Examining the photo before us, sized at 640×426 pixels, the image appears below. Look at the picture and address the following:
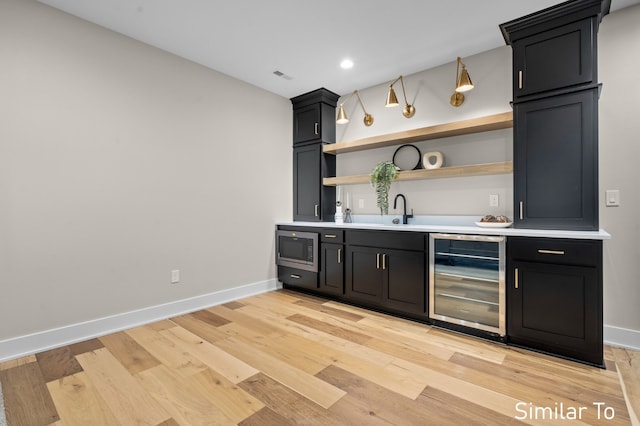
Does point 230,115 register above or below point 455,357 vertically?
above

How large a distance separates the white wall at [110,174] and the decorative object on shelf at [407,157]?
5.72 feet

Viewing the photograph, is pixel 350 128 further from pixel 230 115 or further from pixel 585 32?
pixel 585 32

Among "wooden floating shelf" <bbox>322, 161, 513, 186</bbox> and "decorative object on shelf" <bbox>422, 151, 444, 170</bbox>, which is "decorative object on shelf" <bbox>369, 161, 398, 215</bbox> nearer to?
"wooden floating shelf" <bbox>322, 161, 513, 186</bbox>

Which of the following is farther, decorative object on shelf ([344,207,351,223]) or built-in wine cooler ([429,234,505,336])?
decorative object on shelf ([344,207,351,223])

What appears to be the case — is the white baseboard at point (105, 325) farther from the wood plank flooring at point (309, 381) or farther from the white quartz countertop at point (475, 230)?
the white quartz countertop at point (475, 230)

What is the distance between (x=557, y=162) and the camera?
2459mm

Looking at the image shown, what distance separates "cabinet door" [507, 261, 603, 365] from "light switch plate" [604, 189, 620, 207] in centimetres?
72

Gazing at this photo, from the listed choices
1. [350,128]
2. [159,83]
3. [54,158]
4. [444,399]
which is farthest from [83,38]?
[444,399]

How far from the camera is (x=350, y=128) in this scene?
4.19m

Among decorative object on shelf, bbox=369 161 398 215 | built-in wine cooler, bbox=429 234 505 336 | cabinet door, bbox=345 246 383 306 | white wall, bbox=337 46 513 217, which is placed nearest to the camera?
built-in wine cooler, bbox=429 234 505 336

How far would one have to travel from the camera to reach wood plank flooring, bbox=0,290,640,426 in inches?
64.7

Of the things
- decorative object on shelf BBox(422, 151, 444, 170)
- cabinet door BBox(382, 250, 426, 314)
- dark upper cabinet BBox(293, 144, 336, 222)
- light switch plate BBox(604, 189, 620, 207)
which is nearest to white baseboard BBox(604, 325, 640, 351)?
light switch plate BBox(604, 189, 620, 207)

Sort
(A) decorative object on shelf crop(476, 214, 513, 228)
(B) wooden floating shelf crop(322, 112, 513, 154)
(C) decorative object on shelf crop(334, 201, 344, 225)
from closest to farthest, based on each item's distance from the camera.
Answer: (A) decorative object on shelf crop(476, 214, 513, 228) → (B) wooden floating shelf crop(322, 112, 513, 154) → (C) decorative object on shelf crop(334, 201, 344, 225)

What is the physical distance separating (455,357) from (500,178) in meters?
1.73
